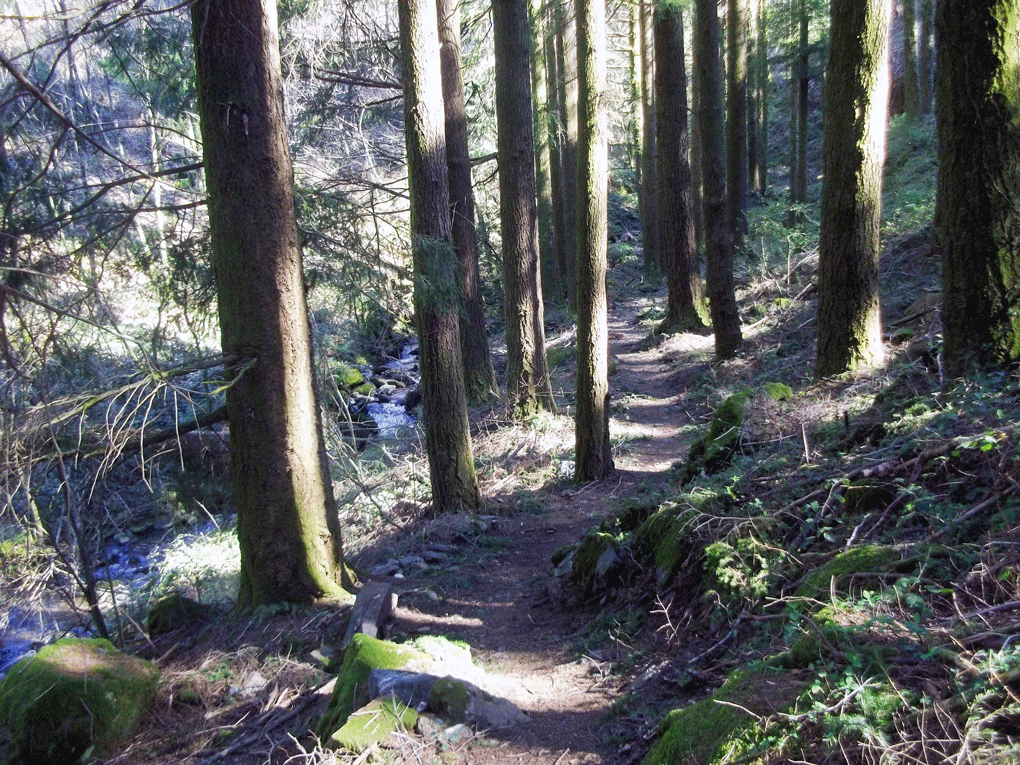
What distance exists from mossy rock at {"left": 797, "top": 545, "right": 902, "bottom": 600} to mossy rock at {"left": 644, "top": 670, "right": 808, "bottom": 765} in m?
0.71

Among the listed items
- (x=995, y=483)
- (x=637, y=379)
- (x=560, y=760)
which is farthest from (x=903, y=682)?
(x=637, y=379)

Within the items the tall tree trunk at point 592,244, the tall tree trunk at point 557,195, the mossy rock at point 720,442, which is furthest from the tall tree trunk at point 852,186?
the tall tree trunk at point 557,195

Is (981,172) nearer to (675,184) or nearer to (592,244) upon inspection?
(592,244)

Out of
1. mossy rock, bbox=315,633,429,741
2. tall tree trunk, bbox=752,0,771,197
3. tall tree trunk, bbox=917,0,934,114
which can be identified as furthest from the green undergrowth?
tall tree trunk, bbox=752,0,771,197

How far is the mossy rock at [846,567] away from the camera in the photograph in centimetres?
361

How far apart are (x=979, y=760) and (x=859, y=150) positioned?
7.11 meters

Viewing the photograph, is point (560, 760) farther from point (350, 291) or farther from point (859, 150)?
point (859, 150)

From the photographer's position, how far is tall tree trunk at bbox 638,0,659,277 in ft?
72.1

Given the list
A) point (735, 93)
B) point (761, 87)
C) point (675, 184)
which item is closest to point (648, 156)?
point (735, 93)

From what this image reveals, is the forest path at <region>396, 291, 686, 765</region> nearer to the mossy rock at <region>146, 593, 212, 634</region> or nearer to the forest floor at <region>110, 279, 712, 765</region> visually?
the forest floor at <region>110, 279, 712, 765</region>

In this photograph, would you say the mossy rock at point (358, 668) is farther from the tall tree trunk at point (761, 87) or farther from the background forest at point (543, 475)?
the tall tree trunk at point (761, 87)

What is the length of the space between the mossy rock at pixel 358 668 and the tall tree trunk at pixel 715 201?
9.75m

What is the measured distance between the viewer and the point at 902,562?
3496 millimetres

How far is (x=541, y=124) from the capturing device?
16.6 meters
